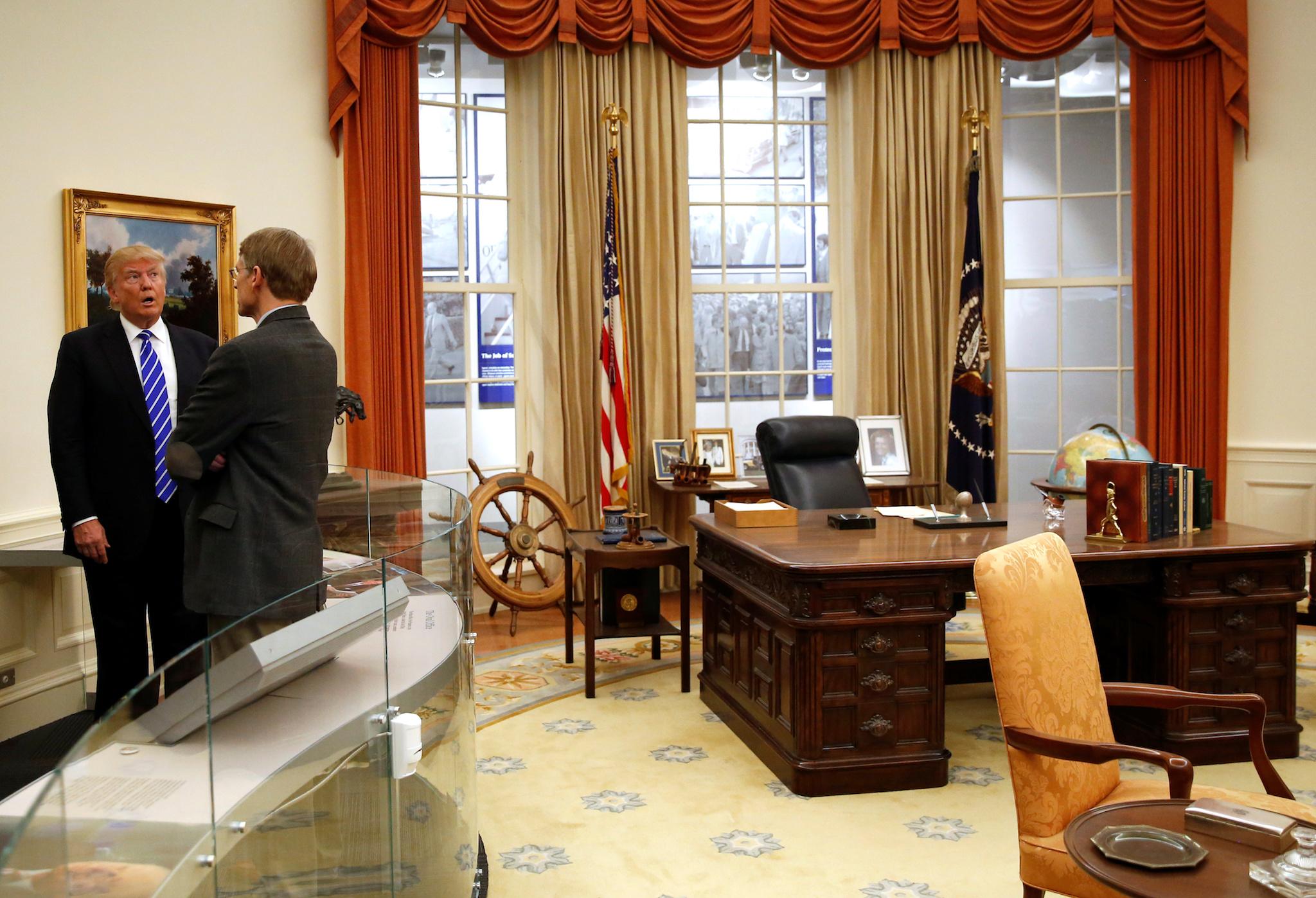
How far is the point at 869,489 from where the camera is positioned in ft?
21.1

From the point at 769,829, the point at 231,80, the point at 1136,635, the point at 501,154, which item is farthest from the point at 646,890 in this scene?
the point at 501,154

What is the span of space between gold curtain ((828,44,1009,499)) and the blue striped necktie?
452 cm

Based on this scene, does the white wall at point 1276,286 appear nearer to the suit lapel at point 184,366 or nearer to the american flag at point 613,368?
the american flag at point 613,368

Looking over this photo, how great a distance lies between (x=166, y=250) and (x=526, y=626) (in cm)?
263

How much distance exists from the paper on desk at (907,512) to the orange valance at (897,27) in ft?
10.5

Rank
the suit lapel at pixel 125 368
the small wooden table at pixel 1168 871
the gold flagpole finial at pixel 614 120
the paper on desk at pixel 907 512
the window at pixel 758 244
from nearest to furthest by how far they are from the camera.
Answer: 1. the small wooden table at pixel 1168 871
2. the suit lapel at pixel 125 368
3. the paper on desk at pixel 907 512
4. the gold flagpole finial at pixel 614 120
5. the window at pixel 758 244

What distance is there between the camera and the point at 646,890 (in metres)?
2.95

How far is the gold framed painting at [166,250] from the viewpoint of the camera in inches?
176

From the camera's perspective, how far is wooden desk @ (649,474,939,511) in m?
6.22

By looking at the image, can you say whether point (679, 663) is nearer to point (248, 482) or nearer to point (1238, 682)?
point (1238, 682)

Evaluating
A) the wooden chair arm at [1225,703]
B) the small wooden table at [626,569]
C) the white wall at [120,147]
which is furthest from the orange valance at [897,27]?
the wooden chair arm at [1225,703]

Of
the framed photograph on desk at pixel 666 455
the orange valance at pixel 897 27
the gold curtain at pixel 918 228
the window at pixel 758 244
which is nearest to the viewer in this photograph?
the orange valance at pixel 897 27

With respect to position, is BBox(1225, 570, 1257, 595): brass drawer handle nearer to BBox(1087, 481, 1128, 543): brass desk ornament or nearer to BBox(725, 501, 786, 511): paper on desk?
BBox(1087, 481, 1128, 543): brass desk ornament

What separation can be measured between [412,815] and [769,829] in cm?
153
